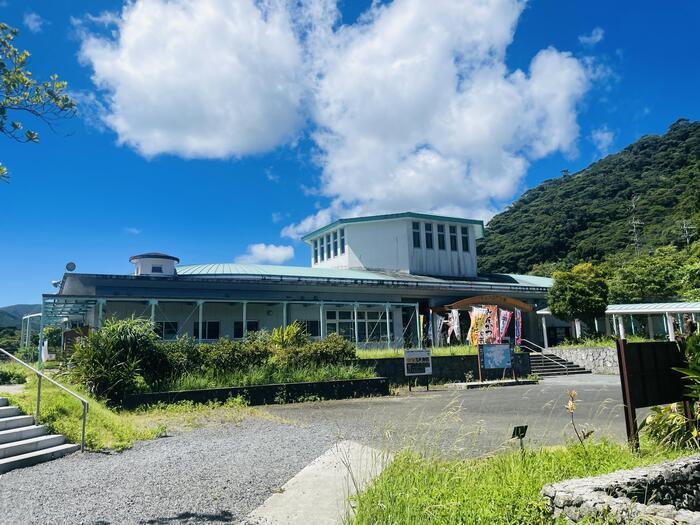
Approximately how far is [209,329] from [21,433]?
14589 mm

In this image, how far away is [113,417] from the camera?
1027cm

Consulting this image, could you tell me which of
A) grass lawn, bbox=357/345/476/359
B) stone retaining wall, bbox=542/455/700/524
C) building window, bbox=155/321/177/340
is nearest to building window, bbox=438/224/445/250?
grass lawn, bbox=357/345/476/359

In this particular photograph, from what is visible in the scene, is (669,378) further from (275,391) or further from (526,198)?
(526,198)

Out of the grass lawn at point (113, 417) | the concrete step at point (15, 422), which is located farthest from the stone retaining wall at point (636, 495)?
the concrete step at point (15, 422)

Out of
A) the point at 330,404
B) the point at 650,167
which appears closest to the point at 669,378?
the point at 330,404

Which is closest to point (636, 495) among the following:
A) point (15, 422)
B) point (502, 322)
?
point (15, 422)

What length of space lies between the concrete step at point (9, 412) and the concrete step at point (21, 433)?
0.45m

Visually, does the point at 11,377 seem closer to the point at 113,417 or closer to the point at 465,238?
the point at 113,417

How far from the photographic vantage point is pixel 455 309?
25.5 meters

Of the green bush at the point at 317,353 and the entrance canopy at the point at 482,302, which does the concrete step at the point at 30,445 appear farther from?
the entrance canopy at the point at 482,302

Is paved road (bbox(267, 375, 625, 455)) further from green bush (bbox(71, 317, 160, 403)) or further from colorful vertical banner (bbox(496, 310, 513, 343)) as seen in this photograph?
colorful vertical banner (bbox(496, 310, 513, 343))

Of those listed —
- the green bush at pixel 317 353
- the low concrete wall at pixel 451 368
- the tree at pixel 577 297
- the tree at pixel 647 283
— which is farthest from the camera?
the tree at pixel 647 283

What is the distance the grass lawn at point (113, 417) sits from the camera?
332 inches

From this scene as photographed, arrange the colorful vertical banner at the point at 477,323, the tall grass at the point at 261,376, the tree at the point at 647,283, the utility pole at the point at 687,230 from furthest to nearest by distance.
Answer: the utility pole at the point at 687,230 → the tree at the point at 647,283 → the colorful vertical banner at the point at 477,323 → the tall grass at the point at 261,376
